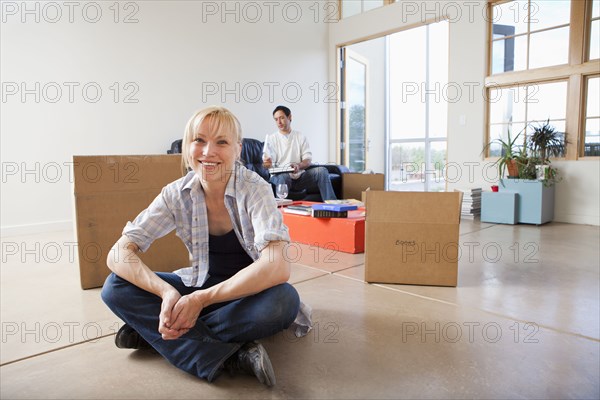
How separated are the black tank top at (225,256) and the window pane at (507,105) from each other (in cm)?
390

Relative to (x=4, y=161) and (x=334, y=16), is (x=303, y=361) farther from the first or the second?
(x=334, y=16)

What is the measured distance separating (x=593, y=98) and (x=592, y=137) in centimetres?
35

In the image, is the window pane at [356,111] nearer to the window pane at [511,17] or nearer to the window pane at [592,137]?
the window pane at [511,17]

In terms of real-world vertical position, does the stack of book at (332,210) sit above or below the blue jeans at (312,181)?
below

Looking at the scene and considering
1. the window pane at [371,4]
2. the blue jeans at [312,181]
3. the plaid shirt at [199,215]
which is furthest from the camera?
the window pane at [371,4]

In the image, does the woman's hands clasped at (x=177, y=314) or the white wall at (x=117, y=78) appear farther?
the white wall at (x=117, y=78)

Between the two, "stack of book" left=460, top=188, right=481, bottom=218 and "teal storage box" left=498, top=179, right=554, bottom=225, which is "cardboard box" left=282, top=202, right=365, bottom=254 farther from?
"teal storage box" left=498, top=179, right=554, bottom=225

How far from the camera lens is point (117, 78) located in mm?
4016

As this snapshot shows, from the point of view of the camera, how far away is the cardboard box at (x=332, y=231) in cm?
274

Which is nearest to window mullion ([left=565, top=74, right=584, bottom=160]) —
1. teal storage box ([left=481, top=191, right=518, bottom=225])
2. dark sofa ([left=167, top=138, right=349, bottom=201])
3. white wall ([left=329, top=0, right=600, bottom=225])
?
white wall ([left=329, top=0, right=600, bottom=225])

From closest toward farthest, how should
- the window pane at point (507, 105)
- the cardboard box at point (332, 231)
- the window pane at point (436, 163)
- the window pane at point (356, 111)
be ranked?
1. the cardboard box at point (332, 231)
2. the window pane at point (507, 105)
3. the window pane at point (356, 111)
4. the window pane at point (436, 163)

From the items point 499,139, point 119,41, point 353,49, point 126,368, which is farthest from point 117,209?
point 353,49

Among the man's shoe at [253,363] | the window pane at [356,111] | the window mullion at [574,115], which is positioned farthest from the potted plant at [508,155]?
the man's shoe at [253,363]

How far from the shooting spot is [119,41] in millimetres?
4020
